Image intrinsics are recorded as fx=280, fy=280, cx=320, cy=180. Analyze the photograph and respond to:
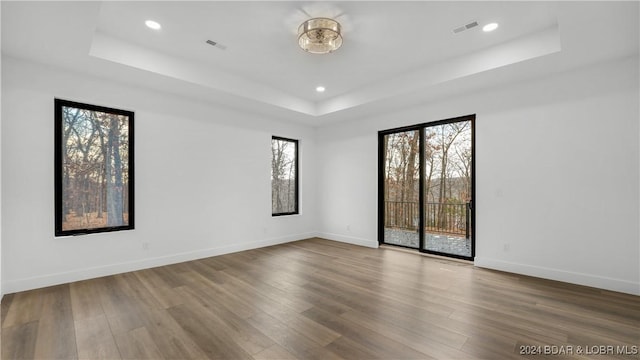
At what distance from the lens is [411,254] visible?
5.01 m

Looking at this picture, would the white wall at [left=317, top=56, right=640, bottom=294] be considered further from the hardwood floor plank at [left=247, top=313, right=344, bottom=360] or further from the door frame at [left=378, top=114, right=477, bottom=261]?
the hardwood floor plank at [left=247, top=313, right=344, bottom=360]

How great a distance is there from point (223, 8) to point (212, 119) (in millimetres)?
2401

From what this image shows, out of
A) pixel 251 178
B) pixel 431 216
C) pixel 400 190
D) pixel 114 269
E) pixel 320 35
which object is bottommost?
pixel 114 269

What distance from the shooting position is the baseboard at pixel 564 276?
3223 millimetres

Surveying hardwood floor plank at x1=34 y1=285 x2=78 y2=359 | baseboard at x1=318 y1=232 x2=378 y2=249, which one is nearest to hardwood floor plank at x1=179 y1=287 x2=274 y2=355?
hardwood floor plank at x1=34 y1=285 x2=78 y2=359

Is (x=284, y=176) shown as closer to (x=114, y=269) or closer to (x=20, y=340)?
(x=114, y=269)

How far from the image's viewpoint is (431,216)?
5.59 metres

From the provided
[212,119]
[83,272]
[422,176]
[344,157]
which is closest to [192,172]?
[212,119]

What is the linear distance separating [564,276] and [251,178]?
5.04 meters

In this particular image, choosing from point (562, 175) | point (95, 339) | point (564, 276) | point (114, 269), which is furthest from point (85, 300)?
point (562, 175)

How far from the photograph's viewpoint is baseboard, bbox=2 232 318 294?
10.7 feet

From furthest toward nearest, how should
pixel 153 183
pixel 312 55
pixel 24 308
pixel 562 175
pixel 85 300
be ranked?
pixel 153 183
pixel 312 55
pixel 562 175
pixel 85 300
pixel 24 308

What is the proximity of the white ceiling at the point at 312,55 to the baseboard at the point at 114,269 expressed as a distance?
8.44 ft

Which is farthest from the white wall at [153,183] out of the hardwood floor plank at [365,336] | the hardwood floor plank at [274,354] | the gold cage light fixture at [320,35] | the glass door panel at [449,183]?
the hardwood floor plank at [274,354]
